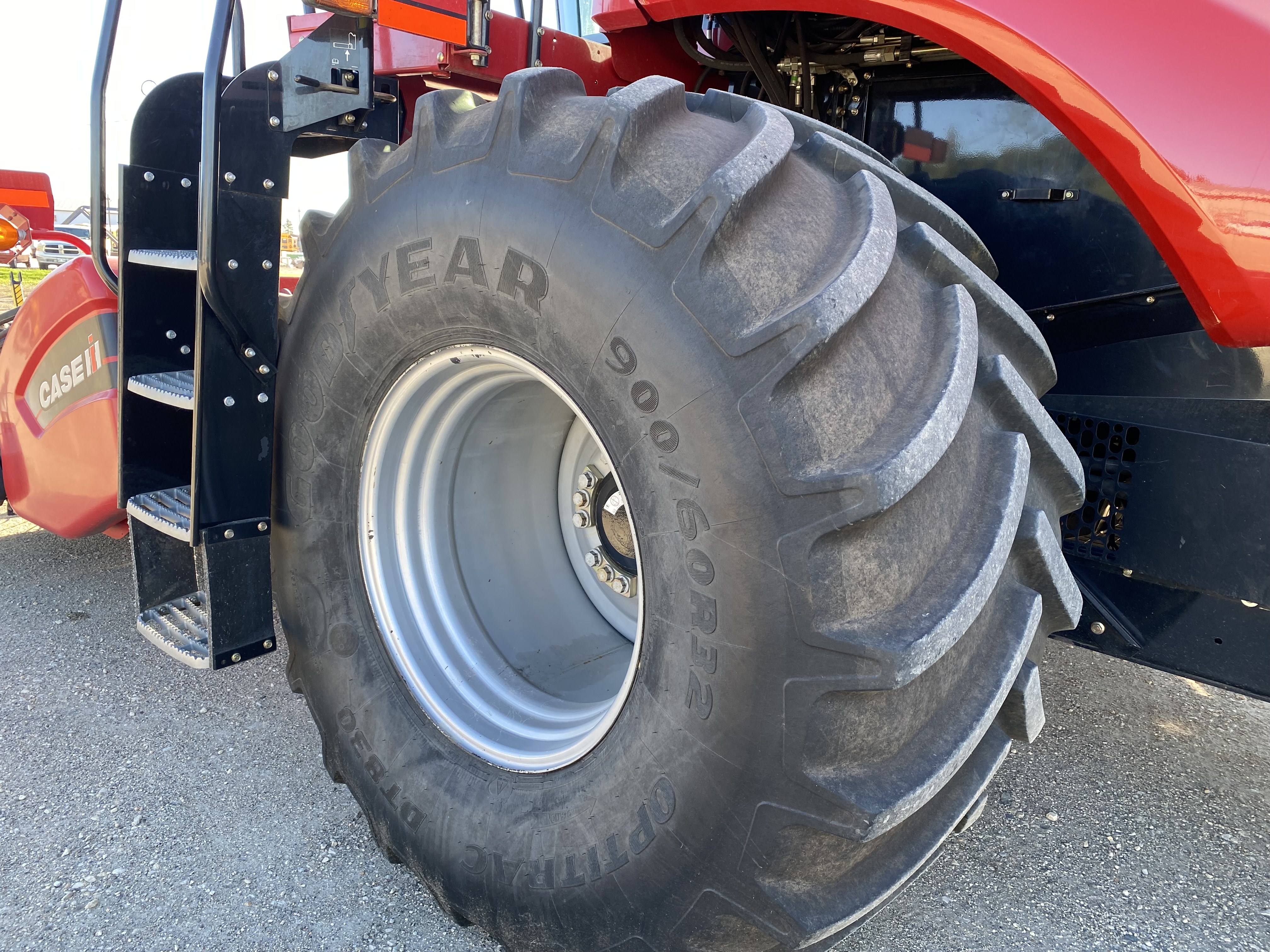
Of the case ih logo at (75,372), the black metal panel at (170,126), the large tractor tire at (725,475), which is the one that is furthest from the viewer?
the case ih logo at (75,372)

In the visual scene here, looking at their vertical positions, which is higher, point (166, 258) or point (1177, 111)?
point (1177, 111)

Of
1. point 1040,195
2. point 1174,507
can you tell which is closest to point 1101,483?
point 1174,507

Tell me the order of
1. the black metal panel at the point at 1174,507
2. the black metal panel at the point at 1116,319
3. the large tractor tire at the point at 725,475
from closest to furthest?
the large tractor tire at the point at 725,475, the black metal panel at the point at 1174,507, the black metal panel at the point at 1116,319

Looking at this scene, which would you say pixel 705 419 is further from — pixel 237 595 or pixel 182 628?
pixel 182 628

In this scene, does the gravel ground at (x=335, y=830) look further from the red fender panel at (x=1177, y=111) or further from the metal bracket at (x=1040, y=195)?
the metal bracket at (x=1040, y=195)

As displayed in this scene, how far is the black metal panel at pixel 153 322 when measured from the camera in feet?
6.40

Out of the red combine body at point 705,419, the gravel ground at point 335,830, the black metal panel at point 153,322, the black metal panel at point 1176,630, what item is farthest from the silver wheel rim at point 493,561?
the black metal panel at point 1176,630

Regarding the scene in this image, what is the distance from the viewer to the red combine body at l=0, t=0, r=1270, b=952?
3.50 feet

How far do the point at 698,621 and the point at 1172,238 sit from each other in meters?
0.78

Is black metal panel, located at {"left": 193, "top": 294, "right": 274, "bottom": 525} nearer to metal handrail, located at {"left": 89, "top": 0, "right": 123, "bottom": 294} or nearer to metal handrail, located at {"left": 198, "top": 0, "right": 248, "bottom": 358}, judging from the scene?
metal handrail, located at {"left": 198, "top": 0, "right": 248, "bottom": 358}

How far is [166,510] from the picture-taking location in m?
1.87

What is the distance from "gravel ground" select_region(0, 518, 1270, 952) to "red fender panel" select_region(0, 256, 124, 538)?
1.55 feet

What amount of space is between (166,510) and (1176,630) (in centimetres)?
194

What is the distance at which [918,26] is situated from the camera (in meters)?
1.26
